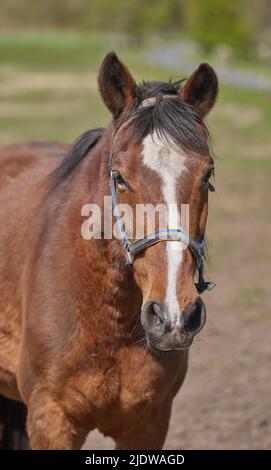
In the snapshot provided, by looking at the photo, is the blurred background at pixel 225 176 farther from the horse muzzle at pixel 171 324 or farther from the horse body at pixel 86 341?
the horse muzzle at pixel 171 324

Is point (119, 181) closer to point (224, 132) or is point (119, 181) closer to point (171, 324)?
point (171, 324)

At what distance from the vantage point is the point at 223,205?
521 inches

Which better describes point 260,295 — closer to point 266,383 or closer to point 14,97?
point 266,383

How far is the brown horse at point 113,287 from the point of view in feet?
10.7

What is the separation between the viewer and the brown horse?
328 cm

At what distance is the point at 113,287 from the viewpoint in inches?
147

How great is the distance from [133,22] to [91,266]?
98.7 meters

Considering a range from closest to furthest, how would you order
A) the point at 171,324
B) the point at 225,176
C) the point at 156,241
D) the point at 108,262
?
the point at 171,324 < the point at 156,241 < the point at 108,262 < the point at 225,176

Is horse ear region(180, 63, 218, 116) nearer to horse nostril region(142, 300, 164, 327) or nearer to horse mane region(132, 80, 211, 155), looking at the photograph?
horse mane region(132, 80, 211, 155)

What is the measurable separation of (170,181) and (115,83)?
58 cm

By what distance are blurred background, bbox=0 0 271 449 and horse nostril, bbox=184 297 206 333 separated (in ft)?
2.87

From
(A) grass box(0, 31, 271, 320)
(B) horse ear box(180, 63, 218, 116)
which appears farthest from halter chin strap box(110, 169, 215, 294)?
(A) grass box(0, 31, 271, 320)
